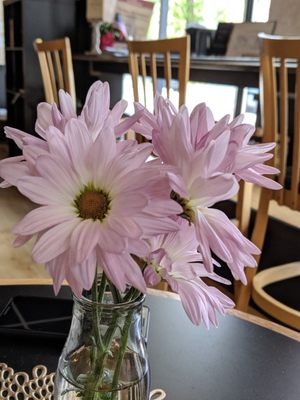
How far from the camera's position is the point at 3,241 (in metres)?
2.52

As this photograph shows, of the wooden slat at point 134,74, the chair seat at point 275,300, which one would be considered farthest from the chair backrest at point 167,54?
the chair seat at point 275,300

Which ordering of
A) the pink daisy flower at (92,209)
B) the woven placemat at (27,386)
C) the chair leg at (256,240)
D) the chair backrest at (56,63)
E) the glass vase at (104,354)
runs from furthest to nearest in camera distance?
the chair backrest at (56,63) → the chair leg at (256,240) → the woven placemat at (27,386) → the glass vase at (104,354) → the pink daisy flower at (92,209)

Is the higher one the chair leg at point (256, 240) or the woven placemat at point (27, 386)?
the woven placemat at point (27, 386)

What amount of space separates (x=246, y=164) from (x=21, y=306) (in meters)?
0.56

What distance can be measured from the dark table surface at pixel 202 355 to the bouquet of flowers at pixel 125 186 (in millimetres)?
290

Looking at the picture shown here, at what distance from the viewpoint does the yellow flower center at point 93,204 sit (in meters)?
0.35

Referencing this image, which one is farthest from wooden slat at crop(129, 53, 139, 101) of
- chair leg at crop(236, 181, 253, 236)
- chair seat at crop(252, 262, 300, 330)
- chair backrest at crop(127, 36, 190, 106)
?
chair seat at crop(252, 262, 300, 330)

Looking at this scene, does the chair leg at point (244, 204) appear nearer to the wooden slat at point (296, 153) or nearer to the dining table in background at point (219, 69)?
the wooden slat at point (296, 153)

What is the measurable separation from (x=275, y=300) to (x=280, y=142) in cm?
45

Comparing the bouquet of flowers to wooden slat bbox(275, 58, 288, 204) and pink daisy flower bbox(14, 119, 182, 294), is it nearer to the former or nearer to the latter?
pink daisy flower bbox(14, 119, 182, 294)

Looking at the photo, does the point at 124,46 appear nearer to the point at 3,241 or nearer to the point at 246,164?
the point at 3,241

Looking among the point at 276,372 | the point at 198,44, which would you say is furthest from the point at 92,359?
the point at 198,44

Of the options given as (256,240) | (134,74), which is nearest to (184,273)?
(256,240)

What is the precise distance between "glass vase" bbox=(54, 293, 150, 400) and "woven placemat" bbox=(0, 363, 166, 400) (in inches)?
6.2
